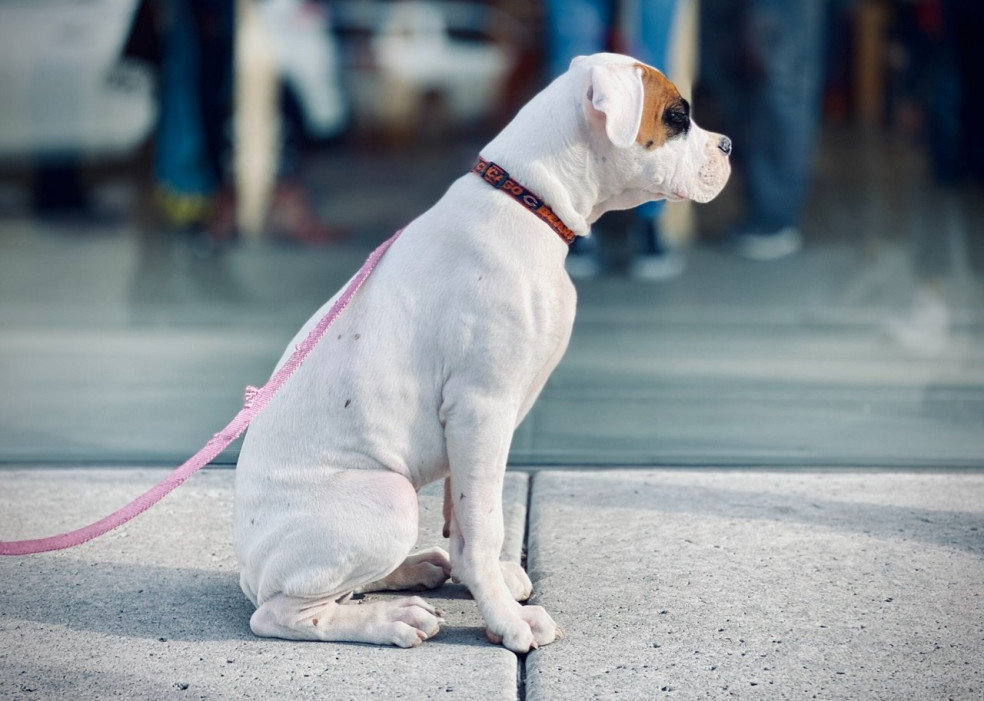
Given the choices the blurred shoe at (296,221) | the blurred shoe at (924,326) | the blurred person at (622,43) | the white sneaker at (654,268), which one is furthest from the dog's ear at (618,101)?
the blurred shoe at (296,221)

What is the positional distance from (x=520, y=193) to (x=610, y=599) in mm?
949

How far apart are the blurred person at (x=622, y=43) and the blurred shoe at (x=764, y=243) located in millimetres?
499

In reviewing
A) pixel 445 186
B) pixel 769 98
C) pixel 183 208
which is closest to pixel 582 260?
pixel 769 98

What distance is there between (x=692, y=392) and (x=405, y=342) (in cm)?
229

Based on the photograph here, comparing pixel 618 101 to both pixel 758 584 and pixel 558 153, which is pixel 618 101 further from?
pixel 758 584

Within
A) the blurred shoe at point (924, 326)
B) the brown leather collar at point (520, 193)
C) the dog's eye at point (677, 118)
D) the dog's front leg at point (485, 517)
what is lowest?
the blurred shoe at point (924, 326)

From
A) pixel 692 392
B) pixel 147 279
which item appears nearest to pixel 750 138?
pixel 692 392

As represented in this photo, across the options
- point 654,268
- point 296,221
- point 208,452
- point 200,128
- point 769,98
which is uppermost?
point 769,98

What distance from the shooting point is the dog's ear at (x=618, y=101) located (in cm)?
244

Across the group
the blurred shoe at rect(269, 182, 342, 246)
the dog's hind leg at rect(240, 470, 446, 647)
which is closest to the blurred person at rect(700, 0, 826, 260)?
the blurred shoe at rect(269, 182, 342, 246)

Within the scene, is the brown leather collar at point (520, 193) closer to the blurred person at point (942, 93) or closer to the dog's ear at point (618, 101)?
the dog's ear at point (618, 101)

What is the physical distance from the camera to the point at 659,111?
2.58 m

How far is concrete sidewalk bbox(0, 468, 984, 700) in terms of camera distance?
241 centimetres

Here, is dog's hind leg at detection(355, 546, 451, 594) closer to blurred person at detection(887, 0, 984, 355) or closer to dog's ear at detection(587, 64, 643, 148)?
dog's ear at detection(587, 64, 643, 148)
